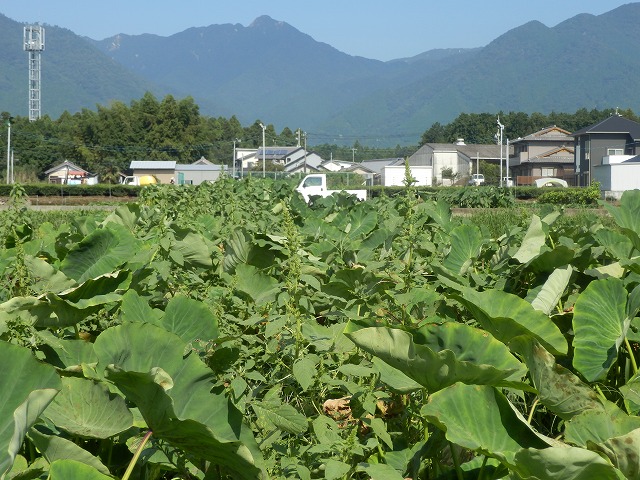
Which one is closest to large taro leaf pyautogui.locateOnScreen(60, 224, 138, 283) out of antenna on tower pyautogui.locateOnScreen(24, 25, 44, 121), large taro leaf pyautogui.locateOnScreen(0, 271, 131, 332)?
large taro leaf pyautogui.locateOnScreen(0, 271, 131, 332)

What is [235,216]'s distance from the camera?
6.44 m

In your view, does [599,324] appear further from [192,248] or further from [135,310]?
[192,248]

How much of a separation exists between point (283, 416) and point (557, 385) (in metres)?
0.69

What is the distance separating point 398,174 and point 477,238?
51690 millimetres

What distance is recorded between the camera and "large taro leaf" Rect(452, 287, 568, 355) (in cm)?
274

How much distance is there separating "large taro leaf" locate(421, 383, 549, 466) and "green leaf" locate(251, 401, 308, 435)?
0.41 m

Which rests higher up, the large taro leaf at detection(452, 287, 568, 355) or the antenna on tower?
the antenna on tower

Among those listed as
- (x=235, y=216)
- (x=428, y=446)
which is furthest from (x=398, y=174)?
(x=428, y=446)

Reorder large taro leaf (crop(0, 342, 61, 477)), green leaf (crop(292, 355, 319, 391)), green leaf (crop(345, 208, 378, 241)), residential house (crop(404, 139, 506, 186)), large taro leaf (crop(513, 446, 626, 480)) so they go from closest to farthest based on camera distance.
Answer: large taro leaf (crop(513, 446, 626, 480)), large taro leaf (crop(0, 342, 61, 477)), green leaf (crop(292, 355, 319, 391)), green leaf (crop(345, 208, 378, 241)), residential house (crop(404, 139, 506, 186))

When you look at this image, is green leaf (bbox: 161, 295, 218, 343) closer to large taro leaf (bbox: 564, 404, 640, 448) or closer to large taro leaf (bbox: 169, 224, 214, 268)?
large taro leaf (bbox: 564, 404, 640, 448)

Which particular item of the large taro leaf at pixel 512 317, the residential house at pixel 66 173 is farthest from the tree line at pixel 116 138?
the large taro leaf at pixel 512 317

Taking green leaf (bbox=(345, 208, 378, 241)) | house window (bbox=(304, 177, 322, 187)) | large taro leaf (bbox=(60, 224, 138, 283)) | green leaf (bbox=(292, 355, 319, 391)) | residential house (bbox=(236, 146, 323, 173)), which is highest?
residential house (bbox=(236, 146, 323, 173))

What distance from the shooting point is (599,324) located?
2.79m

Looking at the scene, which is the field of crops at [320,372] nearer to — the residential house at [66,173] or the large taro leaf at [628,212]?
the large taro leaf at [628,212]
